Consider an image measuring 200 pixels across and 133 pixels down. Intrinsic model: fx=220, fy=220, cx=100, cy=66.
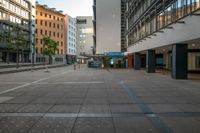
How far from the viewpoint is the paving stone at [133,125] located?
5.82 meters

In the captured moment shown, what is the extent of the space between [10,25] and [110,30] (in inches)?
1110

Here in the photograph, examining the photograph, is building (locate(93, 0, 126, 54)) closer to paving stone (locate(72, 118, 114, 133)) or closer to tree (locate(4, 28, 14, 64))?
tree (locate(4, 28, 14, 64))

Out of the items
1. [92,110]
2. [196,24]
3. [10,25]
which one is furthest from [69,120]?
[10,25]

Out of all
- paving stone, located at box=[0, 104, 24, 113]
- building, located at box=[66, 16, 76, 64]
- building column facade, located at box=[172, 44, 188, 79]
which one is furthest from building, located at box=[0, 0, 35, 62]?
paving stone, located at box=[0, 104, 24, 113]

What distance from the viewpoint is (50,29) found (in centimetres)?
8788

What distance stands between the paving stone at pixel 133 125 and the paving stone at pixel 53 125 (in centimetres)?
137

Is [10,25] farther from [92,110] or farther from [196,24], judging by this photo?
[92,110]

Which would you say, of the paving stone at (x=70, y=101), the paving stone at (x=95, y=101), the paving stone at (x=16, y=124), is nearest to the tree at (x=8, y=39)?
the paving stone at (x=70, y=101)

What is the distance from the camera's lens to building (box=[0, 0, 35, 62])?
161ft

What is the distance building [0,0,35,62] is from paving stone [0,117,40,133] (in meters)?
38.5

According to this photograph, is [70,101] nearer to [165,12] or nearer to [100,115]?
[100,115]

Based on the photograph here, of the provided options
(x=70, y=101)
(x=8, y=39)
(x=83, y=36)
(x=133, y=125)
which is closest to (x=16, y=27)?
(x=8, y=39)

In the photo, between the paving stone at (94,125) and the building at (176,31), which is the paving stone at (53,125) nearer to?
the paving stone at (94,125)

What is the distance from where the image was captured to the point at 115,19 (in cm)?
6656
